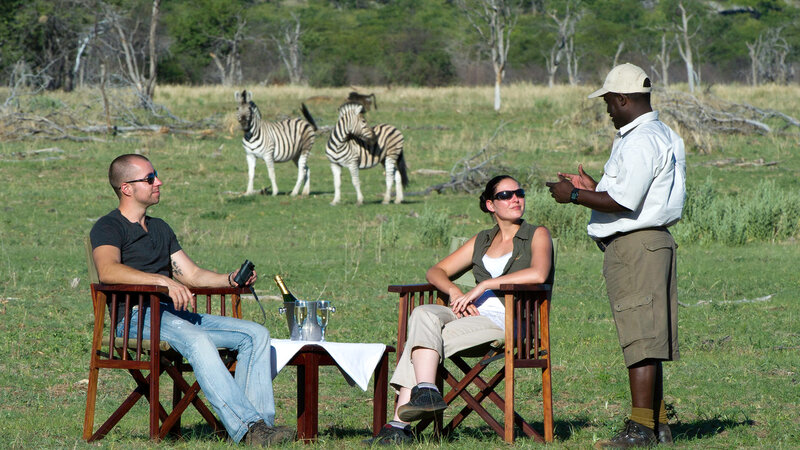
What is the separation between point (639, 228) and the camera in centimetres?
544

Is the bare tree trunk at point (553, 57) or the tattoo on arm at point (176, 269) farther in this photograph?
the bare tree trunk at point (553, 57)

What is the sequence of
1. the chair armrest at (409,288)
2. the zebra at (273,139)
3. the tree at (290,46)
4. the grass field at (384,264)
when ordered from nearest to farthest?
the chair armrest at (409,288) → the grass field at (384,264) → the zebra at (273,139) → the tree at (290,46)

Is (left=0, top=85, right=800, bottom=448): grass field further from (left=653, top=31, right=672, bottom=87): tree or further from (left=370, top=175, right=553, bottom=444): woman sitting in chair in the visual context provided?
(left=653, top=31, right=672, bottom=87): tree

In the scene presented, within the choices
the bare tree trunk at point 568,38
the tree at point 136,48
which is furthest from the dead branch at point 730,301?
Result: the bare tree trunk at point 568,38

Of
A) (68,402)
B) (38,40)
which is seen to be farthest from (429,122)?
(68,402)

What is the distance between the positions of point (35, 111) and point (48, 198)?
1061 centimetres

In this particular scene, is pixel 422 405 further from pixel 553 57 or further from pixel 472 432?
pixel 553 57

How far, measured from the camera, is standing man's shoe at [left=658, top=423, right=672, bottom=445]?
5.69 metres

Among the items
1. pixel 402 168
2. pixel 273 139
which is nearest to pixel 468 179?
pixel 402 168

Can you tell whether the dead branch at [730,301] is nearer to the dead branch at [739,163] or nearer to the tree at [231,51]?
the dead branch at [739,163]

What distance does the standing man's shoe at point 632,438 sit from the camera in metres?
5.47

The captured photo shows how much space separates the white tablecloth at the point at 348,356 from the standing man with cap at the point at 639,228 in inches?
48.6

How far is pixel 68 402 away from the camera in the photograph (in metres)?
6.94

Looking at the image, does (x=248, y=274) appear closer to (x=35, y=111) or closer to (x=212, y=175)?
(x=212, y=175)
